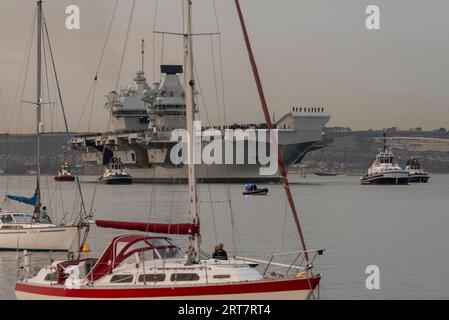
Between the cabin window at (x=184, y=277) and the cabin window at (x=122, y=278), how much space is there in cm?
111

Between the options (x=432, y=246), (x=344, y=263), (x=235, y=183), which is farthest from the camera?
(x=235, y=183)

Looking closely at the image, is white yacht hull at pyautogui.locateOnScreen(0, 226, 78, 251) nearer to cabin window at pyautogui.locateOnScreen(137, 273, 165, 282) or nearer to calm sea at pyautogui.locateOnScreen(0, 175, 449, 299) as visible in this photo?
calm sea at pyautogui.locateOnScreen(0, 175, 449, 299)

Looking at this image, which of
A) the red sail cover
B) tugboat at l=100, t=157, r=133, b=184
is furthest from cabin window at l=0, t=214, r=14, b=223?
tugboat at l=100, t=157, r=133, b=184

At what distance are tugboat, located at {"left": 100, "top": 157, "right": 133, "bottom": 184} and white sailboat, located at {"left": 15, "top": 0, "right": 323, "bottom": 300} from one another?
14161cm

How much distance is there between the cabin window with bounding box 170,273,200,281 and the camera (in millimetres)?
25016

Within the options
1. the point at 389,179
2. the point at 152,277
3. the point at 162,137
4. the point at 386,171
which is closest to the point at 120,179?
the point at 162,137

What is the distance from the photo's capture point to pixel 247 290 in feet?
80.9

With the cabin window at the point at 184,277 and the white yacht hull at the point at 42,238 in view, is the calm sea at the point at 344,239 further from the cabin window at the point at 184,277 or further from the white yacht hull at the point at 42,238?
the cabin window at the point at 184,277

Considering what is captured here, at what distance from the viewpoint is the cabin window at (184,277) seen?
25016mm

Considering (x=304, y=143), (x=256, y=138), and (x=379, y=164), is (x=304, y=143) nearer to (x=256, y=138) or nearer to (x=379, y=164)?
(x=256, y=138)

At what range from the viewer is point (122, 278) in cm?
2561
